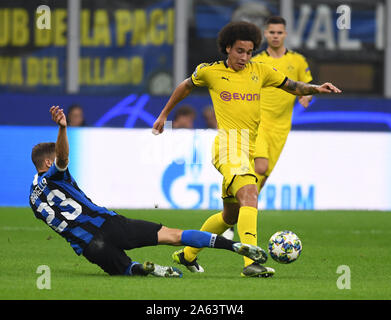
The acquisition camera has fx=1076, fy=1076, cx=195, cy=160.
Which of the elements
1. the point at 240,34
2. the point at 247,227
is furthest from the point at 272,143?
the point at 247,227

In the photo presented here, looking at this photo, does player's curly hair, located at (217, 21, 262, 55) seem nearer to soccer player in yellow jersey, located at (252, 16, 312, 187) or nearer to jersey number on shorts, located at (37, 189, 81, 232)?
jersey number on shorts, located at (37, 189, 81, 232)

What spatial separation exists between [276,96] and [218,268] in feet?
10.5

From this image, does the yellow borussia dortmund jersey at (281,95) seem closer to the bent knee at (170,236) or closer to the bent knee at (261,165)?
the bent knee at (261,165)

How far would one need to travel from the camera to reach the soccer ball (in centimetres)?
777

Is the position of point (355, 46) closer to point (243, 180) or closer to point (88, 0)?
point (88, 0)

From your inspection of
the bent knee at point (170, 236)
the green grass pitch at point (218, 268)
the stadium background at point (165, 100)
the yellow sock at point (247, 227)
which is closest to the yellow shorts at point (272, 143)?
the green grass pitch at point (218, 268)

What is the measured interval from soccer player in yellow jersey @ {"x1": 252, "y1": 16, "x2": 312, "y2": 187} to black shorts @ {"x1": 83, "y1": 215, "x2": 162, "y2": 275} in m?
3.59

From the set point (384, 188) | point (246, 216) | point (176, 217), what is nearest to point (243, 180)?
point (246, 216)

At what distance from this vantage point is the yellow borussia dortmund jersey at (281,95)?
11.1m

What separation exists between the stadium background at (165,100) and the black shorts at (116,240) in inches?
271

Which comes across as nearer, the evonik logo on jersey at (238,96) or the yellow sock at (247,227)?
the yellow sock at (247,227)

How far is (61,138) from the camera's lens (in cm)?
720
